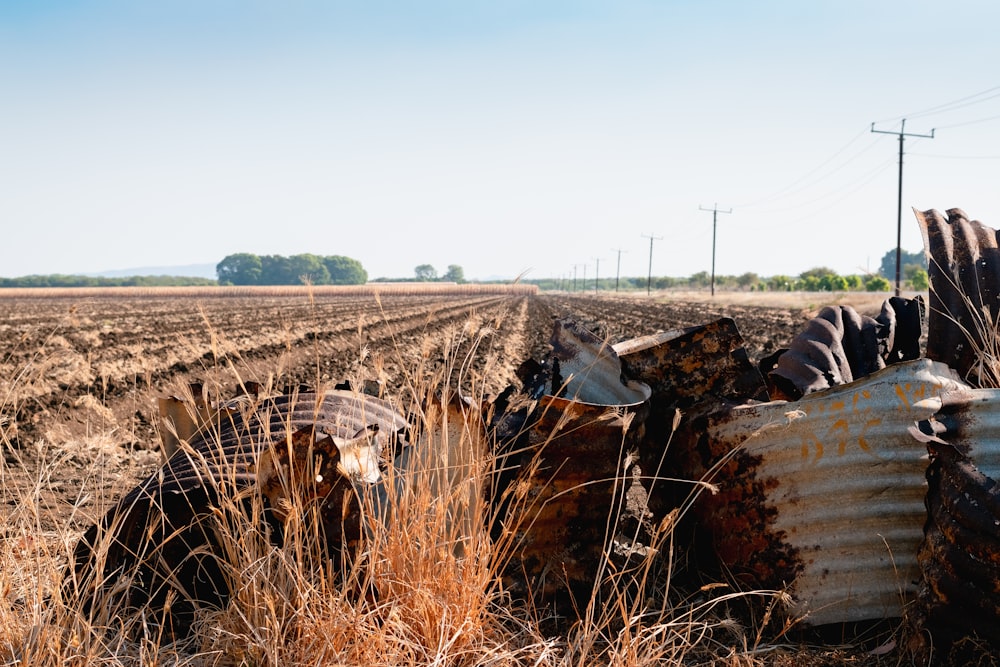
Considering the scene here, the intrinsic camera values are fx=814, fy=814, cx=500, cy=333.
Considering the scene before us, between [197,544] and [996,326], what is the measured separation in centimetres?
307

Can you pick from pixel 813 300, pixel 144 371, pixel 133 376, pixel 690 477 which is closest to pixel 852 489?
pixel 690 477

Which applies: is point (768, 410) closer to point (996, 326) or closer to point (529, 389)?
point (529, 389)

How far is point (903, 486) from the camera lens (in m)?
2.46

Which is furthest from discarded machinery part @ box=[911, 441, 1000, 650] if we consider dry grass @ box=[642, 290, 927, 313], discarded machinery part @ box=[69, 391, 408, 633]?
dry grass @ box=[642, 290, 927, 313]

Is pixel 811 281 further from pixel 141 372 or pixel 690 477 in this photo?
pixel 690 477

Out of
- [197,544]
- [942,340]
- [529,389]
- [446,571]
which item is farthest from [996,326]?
[197,544]

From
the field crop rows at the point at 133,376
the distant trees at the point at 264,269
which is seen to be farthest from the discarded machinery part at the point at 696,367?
the distant trees at the point at 264,269

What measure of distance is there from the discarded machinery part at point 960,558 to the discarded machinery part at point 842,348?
2.90 feet

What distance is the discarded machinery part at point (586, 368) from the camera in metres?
3.09

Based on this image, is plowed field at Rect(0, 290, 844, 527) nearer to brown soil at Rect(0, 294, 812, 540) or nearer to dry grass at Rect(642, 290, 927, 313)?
brown soil at Rect(0, 294, 812, 540)

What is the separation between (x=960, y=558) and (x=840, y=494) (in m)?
0.48

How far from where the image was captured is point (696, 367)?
2863 millimetres

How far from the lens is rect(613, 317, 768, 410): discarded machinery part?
2824 mm

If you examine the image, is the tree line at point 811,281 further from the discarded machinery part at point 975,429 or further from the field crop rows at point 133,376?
the discarded machinery part at point 975,429
